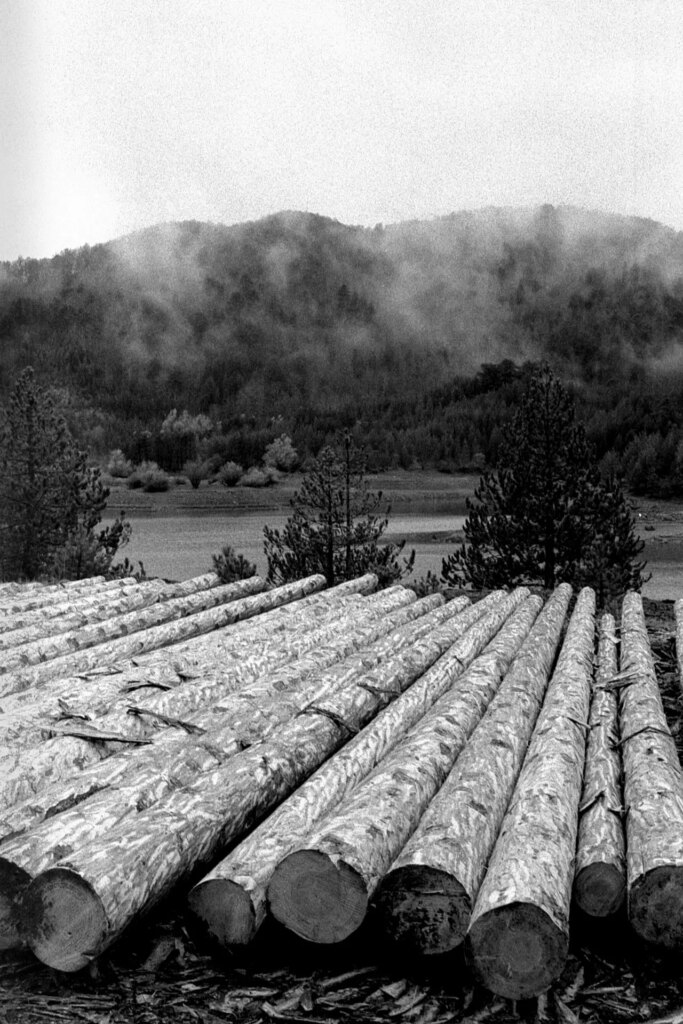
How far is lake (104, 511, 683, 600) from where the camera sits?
34.2m

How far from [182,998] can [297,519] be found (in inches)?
717

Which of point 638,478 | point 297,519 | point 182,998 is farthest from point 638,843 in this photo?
point 638,478

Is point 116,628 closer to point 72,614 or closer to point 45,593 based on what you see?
point 72,614

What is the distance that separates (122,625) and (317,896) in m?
5.84

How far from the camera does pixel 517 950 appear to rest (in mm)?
3592

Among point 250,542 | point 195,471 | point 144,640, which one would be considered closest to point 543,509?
point 144,640

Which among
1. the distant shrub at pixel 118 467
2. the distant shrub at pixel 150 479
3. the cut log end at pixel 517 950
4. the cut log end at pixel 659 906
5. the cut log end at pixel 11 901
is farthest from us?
the distant shrub at pixel 118 467

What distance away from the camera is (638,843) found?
13.8 ft

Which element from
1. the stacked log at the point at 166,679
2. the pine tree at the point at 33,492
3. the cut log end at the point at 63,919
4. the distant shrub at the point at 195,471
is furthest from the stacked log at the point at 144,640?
the distant shrub at the point at 195,471

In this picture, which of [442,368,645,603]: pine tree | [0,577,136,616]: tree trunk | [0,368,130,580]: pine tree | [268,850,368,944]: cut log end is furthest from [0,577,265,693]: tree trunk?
[0,368,130,580]: pine tree

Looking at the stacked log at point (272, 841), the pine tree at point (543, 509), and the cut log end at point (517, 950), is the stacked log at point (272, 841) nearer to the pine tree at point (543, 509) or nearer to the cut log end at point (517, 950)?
the cut log end at point (517, 950)

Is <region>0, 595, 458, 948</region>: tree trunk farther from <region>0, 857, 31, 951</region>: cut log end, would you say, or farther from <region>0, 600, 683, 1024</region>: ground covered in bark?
<region>0, 600, 683, 1024</region>: ground covered in bark

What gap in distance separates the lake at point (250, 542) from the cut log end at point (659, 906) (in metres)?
22.9

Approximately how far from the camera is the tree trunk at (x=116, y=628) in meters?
7.65
